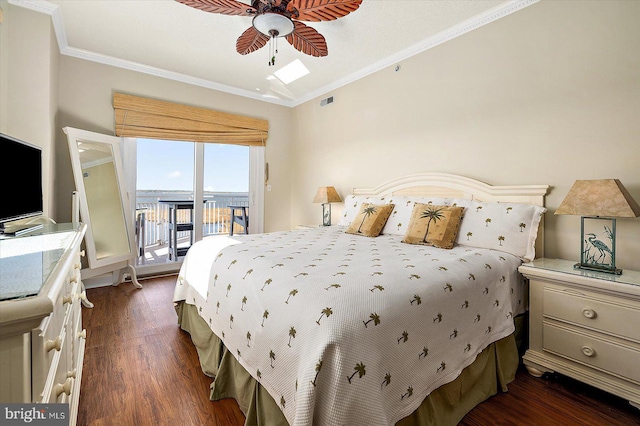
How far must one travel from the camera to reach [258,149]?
4719 millimetres

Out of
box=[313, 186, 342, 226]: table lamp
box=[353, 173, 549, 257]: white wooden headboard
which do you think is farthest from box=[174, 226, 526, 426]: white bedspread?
box=[313, 186, 342, 226]: table lamp

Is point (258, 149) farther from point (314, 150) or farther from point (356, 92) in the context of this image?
point (356, 92)

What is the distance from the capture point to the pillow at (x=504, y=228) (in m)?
2.05

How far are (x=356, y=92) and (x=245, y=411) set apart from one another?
3.61 m

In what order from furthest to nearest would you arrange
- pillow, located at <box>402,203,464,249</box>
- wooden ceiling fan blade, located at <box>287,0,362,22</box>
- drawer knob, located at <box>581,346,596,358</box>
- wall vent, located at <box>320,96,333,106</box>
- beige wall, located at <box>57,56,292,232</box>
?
wall vent, located at <box>320,96,333,106</box>
beige wall, located at <box>57,56,292,232</box>
pillow, located at <box>402,203,464,249</box>
wooden ceiling fan blade, located at <box>287,0,362,22</box>
drawer knob, located at <box>581,346,596,358</box>

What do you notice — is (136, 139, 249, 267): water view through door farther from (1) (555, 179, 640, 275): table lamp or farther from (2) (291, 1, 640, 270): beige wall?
(1) (555, 179, 640, 275): table lamp

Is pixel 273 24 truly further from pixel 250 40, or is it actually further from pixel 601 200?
pixel 601 200

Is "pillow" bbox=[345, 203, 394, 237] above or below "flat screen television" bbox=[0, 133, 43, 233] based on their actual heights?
below

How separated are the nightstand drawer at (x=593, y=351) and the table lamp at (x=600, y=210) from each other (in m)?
Result: 0.42

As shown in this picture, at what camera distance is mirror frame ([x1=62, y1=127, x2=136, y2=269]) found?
305cm

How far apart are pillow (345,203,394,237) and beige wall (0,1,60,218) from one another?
2.81m

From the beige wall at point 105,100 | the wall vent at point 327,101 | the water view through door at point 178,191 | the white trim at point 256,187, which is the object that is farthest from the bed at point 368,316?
the wall vent at point 327,101

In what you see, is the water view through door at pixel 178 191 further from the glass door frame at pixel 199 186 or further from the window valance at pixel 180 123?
the window valance at pixel 180 123

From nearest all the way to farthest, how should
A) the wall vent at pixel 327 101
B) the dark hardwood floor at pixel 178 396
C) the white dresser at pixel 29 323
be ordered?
1. the white dresser at pixel 29 323
2. the dark hardwood floor at pixel 178 396
3. the wall vent at pixel 327 101
